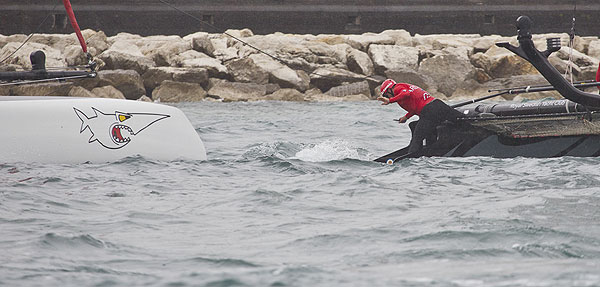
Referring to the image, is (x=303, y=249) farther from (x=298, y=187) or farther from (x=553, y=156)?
(x=553, y=156)

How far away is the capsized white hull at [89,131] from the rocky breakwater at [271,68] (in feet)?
41.3

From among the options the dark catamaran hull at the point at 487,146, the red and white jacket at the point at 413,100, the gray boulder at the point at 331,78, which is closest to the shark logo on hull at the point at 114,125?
the dark catamaran hull at the point at 487,146

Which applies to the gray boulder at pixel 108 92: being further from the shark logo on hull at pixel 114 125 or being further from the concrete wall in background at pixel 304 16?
the shark logo on hull at pixel 114 125

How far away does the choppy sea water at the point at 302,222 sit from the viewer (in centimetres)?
456

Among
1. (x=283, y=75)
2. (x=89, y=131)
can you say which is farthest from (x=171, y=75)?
(x=89, y=131)

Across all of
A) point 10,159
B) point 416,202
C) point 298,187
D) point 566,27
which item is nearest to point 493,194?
point 416,202

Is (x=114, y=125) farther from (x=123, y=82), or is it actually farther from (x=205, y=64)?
(x=205, y=64)

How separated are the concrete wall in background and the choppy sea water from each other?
69.9 feet

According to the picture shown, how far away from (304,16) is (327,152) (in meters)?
21.5

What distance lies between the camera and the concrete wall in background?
3002cm

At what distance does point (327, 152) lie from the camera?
10148 millimetres

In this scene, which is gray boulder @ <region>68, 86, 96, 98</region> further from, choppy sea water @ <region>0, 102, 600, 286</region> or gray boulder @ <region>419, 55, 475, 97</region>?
choppy sea water @ <region>0, 102, 600, 286</region>

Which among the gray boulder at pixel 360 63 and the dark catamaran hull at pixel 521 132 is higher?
the dark catamaran hull at pixel 521 132

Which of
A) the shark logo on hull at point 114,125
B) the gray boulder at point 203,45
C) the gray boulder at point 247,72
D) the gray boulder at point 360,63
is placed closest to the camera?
the shark logo on hull at point 114,125
